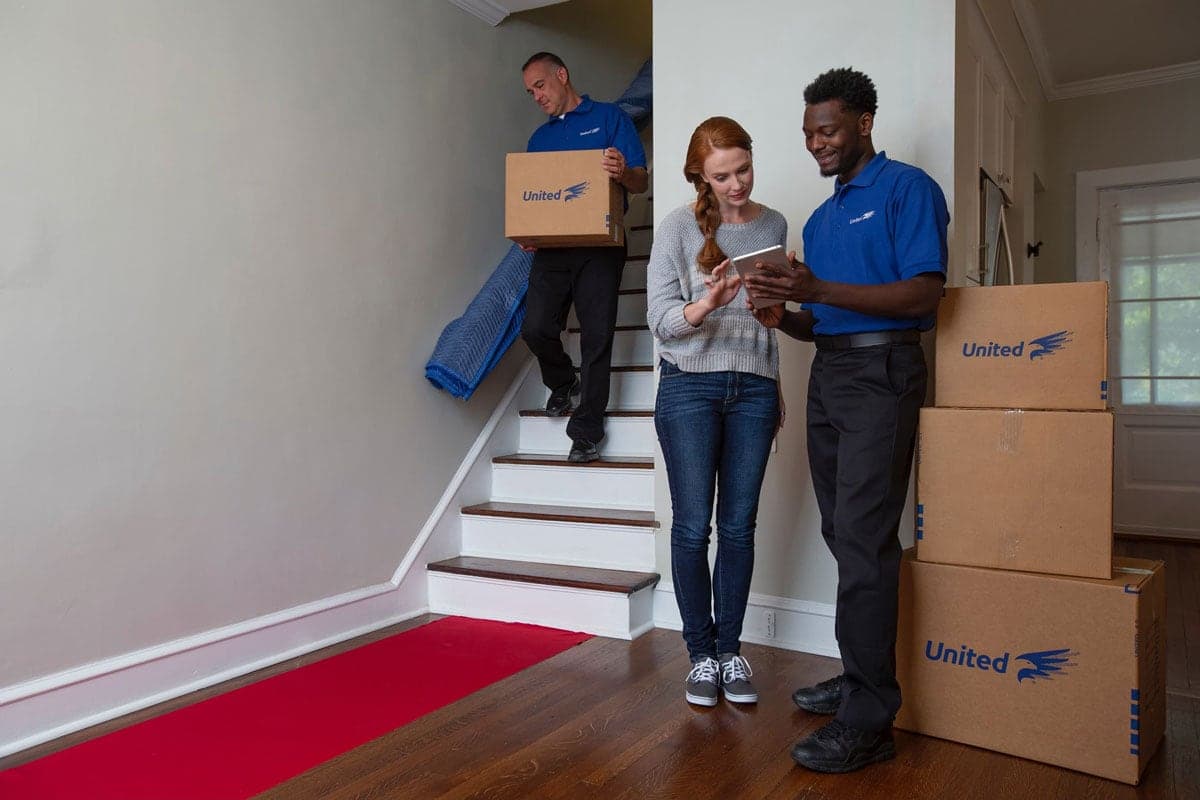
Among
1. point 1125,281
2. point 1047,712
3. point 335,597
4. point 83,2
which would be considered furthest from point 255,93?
point 1125,281

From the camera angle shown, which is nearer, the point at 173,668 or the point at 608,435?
the point at 173,668

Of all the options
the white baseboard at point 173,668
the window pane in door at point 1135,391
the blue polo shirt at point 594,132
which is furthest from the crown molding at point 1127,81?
the white baseboard at point 173,668

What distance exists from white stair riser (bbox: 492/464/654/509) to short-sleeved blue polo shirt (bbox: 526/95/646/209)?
38.1 inches

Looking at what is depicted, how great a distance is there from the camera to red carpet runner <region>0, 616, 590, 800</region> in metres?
1.81

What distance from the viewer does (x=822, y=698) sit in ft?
6.96

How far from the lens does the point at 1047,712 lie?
6.04ft

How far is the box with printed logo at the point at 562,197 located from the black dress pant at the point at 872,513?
1.19 metres

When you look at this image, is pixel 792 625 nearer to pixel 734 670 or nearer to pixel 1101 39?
pixel 734 670

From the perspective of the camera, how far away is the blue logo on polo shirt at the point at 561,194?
2.82 m

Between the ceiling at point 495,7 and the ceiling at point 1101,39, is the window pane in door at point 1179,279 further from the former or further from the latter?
the ceiling at point 495,7

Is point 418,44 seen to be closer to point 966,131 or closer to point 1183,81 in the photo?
point 966,131

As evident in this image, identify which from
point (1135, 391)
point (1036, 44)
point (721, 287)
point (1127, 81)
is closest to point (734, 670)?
point (721, 287)

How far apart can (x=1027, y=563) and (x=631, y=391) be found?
1943mm

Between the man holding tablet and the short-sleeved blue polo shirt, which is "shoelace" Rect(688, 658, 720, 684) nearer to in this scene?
the man holding tablet
